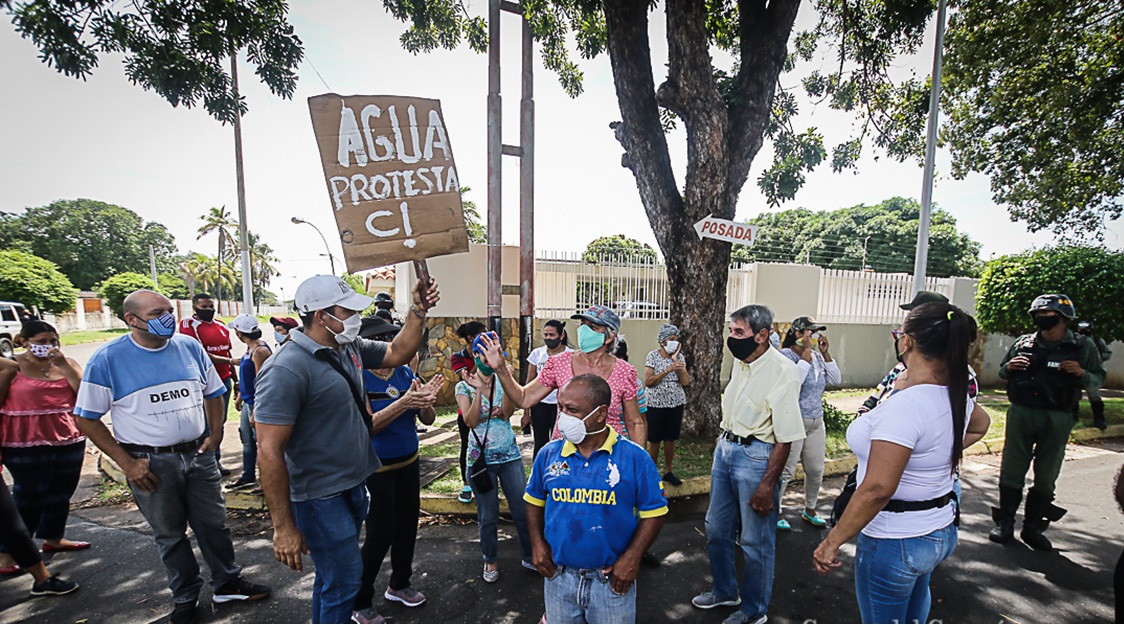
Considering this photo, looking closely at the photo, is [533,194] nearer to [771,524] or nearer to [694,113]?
[694,113]

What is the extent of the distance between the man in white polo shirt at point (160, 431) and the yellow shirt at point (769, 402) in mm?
3311

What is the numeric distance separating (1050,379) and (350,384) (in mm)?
5404

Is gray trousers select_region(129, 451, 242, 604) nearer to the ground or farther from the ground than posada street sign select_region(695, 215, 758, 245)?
nearer to the ground

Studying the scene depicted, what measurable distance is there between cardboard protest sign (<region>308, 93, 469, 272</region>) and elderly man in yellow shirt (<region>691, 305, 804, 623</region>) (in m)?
1.75

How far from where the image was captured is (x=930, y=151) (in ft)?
24.0

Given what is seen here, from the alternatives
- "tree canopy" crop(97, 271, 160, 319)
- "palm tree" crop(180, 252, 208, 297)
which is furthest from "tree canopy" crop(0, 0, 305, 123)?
"palm tree" crop(180, 252, 208, 297)

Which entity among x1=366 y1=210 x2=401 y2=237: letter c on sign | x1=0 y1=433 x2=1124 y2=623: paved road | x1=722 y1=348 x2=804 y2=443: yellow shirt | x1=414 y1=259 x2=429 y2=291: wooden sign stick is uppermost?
x1=366 y1=210 x2=401 y2=237: letter c on sign

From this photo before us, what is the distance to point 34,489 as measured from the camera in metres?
3.76

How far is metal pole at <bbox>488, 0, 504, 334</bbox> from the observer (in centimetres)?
523

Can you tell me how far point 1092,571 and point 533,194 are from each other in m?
5.61

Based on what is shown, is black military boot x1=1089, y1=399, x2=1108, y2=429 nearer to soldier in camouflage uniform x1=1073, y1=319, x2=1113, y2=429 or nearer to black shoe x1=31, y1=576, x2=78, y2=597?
soldier in camouflage uniform x1=1073, y1=319, x2=1113, y2=429

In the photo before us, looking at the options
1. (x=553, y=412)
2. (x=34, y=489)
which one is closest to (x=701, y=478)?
(x=553, y=412)

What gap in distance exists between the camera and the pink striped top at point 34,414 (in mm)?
3678

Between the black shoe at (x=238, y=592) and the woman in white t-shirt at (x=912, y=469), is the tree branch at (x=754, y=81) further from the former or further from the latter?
the black shoe at (x=238, y=592)
